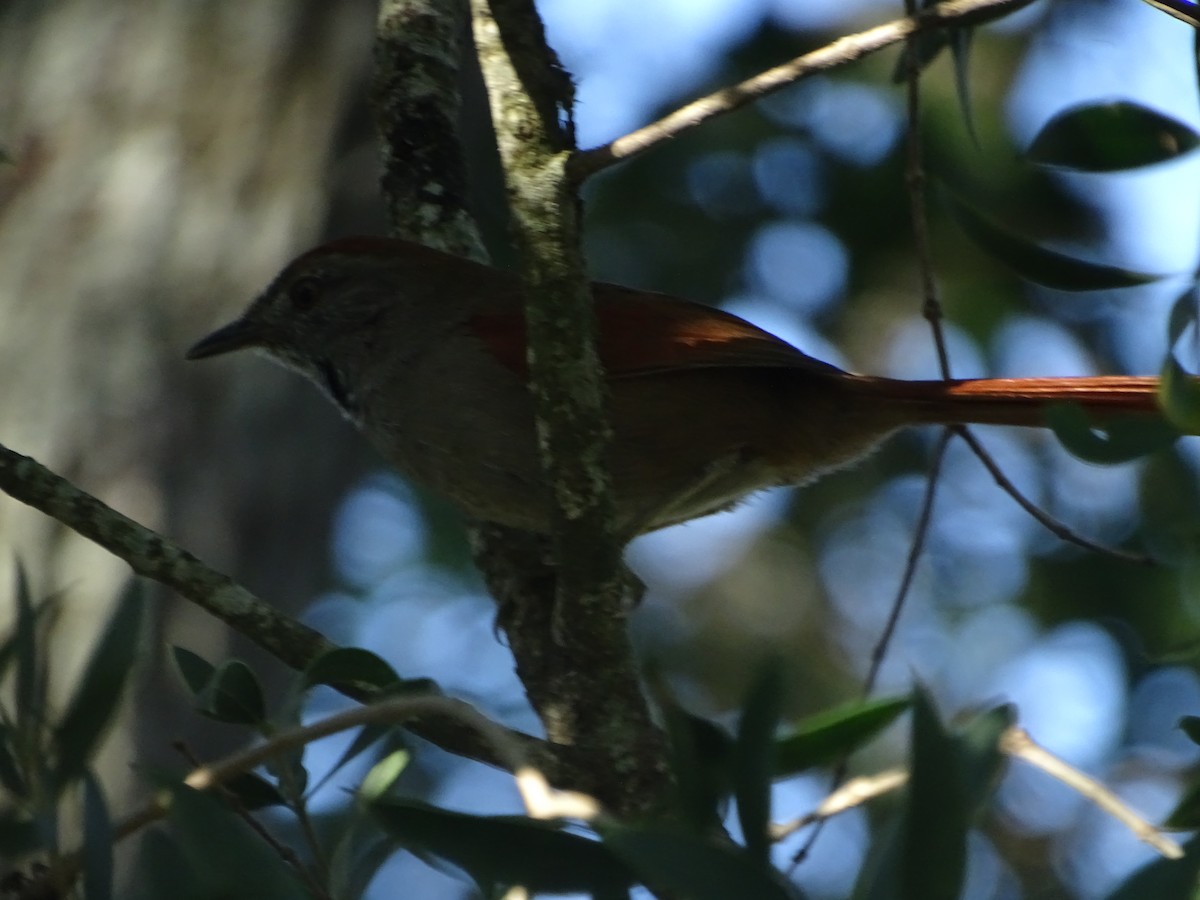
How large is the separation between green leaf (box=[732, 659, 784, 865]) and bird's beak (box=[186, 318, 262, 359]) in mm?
2898

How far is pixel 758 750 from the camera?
2.19 meters

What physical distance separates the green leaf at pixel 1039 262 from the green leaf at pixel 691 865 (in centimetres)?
156

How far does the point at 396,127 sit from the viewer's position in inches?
174

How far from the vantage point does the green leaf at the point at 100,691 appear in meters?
2.31

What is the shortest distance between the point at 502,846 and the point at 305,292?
9.88ft

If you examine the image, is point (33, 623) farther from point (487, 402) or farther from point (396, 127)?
point (396, 127)

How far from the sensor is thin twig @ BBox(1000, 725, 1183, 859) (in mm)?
2340

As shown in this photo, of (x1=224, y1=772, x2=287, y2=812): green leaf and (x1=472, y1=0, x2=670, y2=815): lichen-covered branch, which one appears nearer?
(x1=224, y1=772, x2=287, y2=812): green leaf

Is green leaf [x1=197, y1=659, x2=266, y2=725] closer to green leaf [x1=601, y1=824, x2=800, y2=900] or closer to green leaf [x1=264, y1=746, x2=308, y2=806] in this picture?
green leaf [x1=264, y1=746, x2=308, y2=806]

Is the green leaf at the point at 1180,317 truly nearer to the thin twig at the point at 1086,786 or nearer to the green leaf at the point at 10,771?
the thin twig at the point at 1086,786

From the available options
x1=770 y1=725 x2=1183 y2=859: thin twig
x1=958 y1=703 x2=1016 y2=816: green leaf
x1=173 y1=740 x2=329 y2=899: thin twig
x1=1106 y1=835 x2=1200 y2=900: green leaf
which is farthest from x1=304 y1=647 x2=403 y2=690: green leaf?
x1=1106 y1=835 x2=1200 y2=900: green leaf

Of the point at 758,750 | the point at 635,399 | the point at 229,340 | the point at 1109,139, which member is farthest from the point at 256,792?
the point at 229,340

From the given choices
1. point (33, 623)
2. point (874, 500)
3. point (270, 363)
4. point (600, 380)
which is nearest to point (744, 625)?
point (874, 500)

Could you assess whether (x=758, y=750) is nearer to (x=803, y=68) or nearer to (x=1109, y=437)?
(x=1109, y=437)
